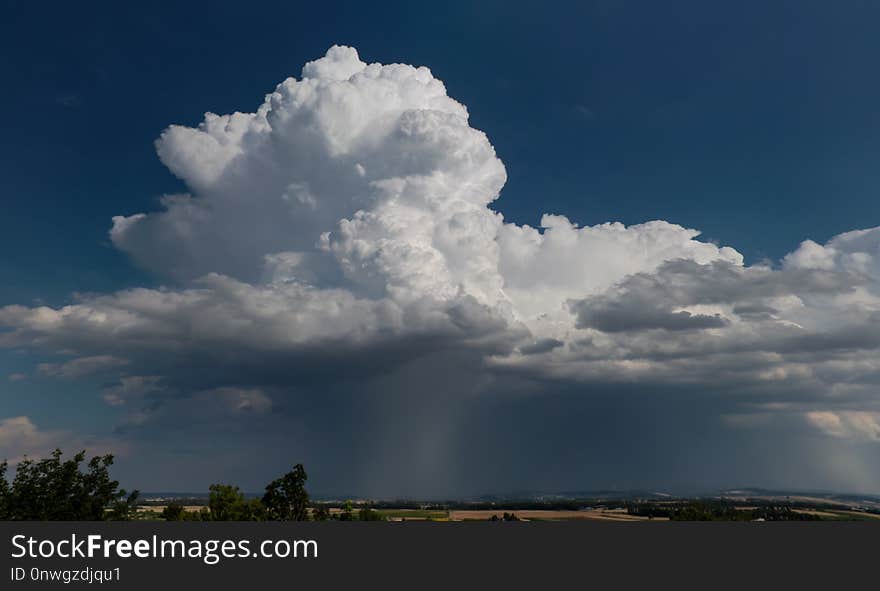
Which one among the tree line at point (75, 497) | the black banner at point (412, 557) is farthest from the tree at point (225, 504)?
the black banner at point (412, 557)

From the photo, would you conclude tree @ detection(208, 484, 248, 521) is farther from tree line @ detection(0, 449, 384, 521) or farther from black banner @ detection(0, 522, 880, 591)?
black banner @ detection(0, 522, 880, 591)

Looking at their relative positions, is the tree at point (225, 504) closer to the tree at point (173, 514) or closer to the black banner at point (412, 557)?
the tree at point (173, 514)

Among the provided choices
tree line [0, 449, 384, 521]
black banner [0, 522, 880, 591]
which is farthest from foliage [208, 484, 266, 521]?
black banner [0, 522, 880, 591]

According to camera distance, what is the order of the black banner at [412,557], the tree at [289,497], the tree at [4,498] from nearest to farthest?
1. the black banner at [412,557]
2. the tree at [4,498]
3. the tree at [289,497]

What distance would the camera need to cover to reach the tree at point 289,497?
168 m

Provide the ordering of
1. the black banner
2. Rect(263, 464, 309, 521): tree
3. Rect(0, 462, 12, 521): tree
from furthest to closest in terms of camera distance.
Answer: Rect(263, 464, 309, 521): tree, Rect(0, 462, 12, 521): tree, the black banner

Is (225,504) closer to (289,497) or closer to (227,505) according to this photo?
(227,505)

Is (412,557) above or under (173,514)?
above

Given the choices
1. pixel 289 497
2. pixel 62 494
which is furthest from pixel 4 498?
pixel 289 497

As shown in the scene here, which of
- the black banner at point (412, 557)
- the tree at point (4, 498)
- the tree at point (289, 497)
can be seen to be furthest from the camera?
the tree at point (289, 497)

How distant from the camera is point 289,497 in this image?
170m

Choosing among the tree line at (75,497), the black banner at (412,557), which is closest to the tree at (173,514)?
the tree line at (75,497)

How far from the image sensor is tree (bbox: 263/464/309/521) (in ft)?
551

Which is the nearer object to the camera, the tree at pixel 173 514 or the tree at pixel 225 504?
the tree at pixel 225 504
